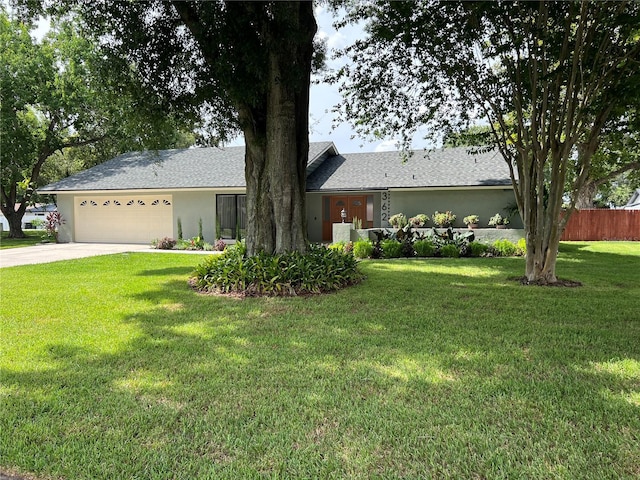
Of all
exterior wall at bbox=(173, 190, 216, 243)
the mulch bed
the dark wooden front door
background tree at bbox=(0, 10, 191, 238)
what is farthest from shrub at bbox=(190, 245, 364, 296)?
background tree at bbox=(0, 10, 191, 238)

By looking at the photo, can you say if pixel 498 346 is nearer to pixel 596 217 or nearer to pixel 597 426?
pixel 597 426

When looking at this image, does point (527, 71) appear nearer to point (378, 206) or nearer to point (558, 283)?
point (558, 283)

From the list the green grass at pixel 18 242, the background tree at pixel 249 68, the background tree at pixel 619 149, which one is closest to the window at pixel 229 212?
A: the green grass at pixel 18 242

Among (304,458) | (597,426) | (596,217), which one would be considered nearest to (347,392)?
(304,458)

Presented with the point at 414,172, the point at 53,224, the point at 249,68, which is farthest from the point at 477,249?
the point at 53,224

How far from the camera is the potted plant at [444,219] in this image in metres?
15.7

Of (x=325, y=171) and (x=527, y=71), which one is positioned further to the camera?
(x=325, y=171)

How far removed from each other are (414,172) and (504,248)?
19.4 feet

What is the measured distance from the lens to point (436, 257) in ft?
43.1

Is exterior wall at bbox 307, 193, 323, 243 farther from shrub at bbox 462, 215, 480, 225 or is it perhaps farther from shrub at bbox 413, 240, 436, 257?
shrub at bbox 413, 240, 436, 257

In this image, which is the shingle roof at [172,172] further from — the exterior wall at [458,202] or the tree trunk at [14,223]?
the tree trunk at [14,223]

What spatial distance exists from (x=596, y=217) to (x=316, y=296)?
727 inches

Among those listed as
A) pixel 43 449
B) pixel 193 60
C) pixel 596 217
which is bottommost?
pixel 43 449

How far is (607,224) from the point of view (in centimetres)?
1961
